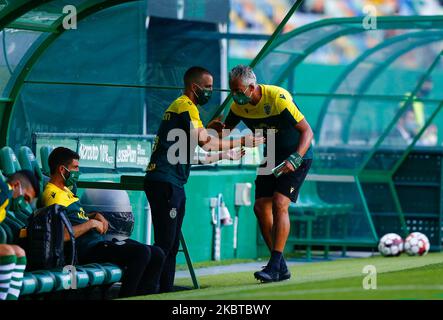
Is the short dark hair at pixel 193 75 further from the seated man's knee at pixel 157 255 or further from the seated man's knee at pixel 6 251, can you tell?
the seated man's knee at pixel 6 251

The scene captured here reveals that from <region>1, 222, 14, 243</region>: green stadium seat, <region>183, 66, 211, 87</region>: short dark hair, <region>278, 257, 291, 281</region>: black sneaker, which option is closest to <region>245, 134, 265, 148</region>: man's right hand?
<region>183, 66, 211, 87</region>: short dark hair

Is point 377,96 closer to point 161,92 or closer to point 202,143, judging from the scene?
point 161,92

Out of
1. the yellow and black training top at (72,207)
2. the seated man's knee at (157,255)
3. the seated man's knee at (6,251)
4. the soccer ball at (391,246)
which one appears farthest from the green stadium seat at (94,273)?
the soccer ball at (391,246)

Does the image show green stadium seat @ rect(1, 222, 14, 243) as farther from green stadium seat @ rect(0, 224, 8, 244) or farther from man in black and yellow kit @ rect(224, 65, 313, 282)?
man in black and yellow kit @ rect(224, 65, 313, 282)

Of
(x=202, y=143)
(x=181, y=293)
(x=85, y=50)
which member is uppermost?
(x=85, y=50)

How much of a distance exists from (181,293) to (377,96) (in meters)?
8.64

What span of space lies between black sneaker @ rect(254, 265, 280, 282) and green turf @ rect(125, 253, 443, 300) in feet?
0.26

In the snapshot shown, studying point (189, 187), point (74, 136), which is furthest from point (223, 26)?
point (74, 136)

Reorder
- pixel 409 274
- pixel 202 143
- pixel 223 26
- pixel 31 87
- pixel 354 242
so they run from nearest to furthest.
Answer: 1. pixel 202 143
2. pixel 409 274
3. pixel 31 87
4. pixel 223 26
5. pixel 354 242

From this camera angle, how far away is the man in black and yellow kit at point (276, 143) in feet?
40.4

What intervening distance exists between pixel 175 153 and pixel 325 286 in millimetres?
1689

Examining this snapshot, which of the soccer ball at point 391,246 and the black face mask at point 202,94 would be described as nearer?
the black face mask at point 202,94

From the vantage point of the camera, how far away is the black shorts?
12.5 m

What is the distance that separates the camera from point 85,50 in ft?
46.7
